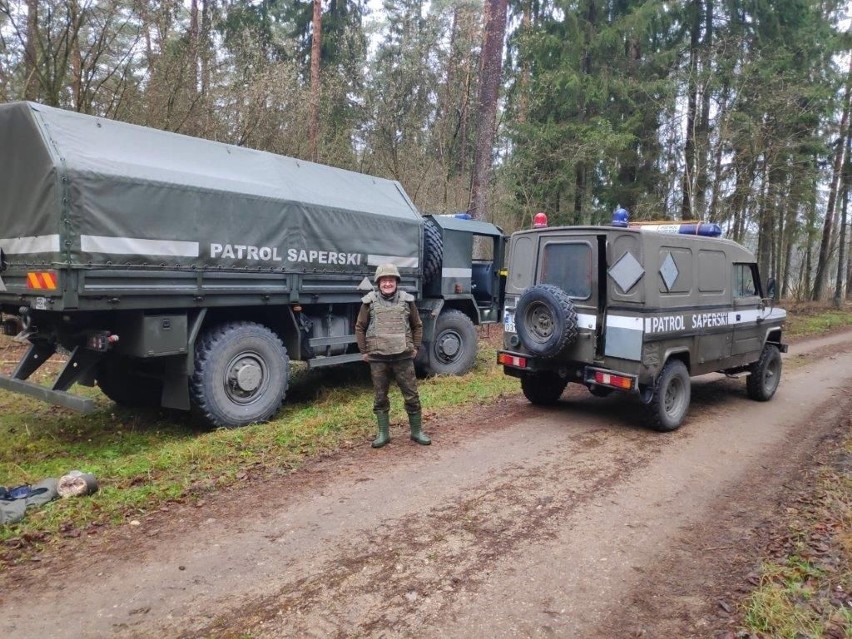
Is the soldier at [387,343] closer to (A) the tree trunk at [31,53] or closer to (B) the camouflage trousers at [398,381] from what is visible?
(B) the camouflage trousers at [398,381]

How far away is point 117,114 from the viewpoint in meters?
10.3

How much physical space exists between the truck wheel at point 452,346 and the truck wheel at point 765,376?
4311 mm

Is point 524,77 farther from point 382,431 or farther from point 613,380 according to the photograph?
point 382,431

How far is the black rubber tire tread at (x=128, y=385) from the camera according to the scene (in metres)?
6.45

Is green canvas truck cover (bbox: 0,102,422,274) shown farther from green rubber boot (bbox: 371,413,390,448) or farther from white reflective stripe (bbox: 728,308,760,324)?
white reflective stripe (bbox: 728,308,760,324)

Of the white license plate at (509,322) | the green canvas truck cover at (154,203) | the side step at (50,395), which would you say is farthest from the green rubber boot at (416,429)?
the side step at (50,395)

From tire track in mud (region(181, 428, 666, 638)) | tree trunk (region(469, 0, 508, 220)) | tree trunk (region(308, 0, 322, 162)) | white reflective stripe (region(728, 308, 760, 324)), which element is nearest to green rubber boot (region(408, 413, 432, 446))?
tire track in mud (region(181, 428, 666, 638))

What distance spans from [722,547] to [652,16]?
1804cm

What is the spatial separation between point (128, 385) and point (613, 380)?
19.4 ft

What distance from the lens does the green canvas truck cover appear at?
4.90 m

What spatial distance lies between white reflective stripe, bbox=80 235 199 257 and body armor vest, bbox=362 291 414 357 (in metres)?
1.92

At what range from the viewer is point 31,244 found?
5.04 m

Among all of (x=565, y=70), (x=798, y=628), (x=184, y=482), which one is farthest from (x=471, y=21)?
(x=798, y=628)

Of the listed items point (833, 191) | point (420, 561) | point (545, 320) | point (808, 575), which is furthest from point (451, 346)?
point (833, 191)
